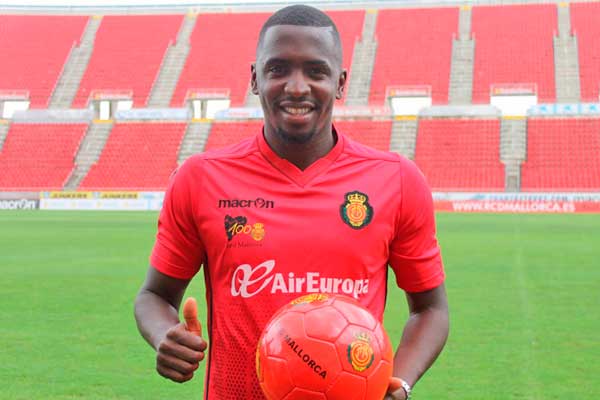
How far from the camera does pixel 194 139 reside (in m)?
37.4

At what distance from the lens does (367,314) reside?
186 cm

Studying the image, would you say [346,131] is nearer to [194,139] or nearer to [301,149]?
[194,139]

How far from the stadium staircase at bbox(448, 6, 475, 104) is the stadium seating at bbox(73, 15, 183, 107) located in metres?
14.8

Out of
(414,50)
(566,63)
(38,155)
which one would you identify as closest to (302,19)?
(38,155)

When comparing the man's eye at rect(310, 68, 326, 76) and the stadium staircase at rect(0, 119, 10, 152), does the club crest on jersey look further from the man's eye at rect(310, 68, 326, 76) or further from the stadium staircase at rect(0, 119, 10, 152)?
the stadium staircase at rect(0, 119, 10, 152)

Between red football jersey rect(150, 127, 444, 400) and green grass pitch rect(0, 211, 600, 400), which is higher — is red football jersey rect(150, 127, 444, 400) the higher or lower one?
the higher one

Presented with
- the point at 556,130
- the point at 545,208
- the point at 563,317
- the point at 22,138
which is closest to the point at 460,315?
the point at 563,317

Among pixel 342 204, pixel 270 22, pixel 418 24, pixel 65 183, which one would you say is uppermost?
pixel 418 24

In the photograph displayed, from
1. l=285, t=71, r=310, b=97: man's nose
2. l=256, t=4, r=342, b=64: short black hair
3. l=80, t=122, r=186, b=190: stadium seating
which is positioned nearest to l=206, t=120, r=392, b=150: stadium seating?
l=80, t=122, r=186, b=190: stadium seating

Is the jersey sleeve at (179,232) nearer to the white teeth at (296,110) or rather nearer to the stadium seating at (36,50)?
the white teeth at (296,110)

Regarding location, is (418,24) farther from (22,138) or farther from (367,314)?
(367,314)

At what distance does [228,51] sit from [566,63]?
54.4 feet

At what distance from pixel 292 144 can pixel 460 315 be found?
625 cm

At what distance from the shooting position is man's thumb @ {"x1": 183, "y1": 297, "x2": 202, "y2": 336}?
189 centimetres
